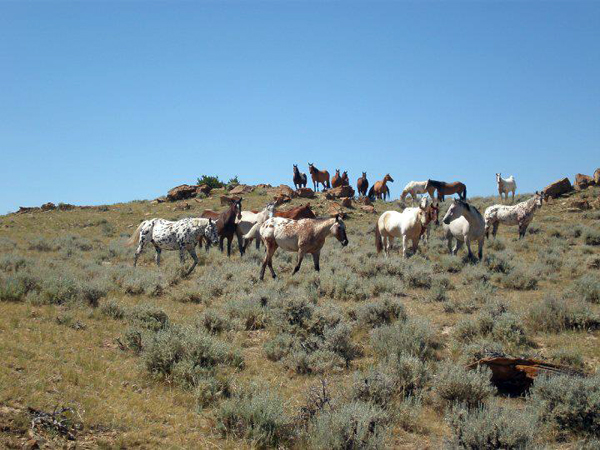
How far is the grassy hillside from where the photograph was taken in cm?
521

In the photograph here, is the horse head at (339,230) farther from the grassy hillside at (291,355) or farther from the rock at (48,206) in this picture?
the rock at (48,206)

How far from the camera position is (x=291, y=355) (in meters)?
7.56

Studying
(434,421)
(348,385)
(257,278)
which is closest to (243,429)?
(348,385)

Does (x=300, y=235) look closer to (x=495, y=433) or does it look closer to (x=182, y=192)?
(x=495, y=433)

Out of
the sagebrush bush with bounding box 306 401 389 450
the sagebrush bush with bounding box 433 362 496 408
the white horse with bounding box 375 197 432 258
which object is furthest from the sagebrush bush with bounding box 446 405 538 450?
the white horse with bounding box 375 197 432 258

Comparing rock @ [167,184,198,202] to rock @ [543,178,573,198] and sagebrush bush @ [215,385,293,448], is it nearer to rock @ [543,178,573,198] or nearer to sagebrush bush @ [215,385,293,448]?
rock @ [543,178,573,198]

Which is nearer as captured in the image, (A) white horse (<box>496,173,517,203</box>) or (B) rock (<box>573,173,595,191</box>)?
(B) rock (<box>573,173,595,191</box>)

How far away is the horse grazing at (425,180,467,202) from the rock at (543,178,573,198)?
5496mm

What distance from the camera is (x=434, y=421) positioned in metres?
5.95

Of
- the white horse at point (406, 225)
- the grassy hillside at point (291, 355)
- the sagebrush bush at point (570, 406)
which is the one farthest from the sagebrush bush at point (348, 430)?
the white horse at point (406, 225)

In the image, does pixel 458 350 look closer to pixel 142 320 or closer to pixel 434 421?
pixel 434 421

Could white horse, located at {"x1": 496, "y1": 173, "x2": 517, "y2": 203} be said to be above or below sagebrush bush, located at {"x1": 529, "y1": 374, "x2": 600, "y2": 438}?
above

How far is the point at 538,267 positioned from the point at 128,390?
13.2 meters

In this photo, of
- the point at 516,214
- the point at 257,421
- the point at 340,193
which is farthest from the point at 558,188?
the point at 257,421
